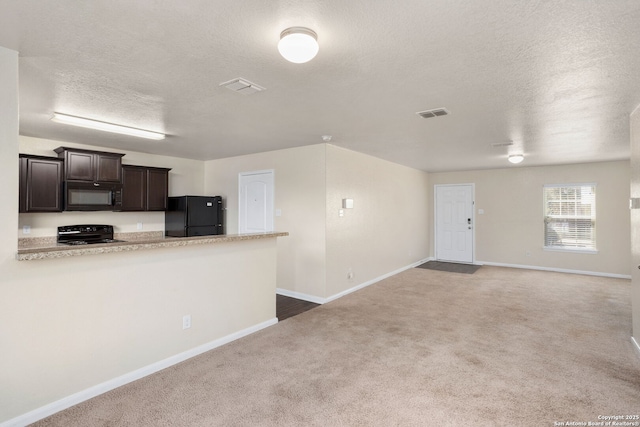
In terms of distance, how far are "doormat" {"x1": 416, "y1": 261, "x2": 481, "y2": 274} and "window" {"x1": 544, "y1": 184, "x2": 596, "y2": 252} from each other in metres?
1.62

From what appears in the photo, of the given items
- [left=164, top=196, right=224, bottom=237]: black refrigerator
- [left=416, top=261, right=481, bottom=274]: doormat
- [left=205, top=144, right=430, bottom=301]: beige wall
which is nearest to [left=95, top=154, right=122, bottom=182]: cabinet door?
[left=164, top=196, right=224, bottom=237]: black refrigerator

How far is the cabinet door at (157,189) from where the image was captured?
5320 millimetres

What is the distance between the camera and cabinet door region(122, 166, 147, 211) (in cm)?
500

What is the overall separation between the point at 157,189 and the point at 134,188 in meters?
0.37

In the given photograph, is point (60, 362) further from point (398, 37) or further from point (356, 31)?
point (398, 37)

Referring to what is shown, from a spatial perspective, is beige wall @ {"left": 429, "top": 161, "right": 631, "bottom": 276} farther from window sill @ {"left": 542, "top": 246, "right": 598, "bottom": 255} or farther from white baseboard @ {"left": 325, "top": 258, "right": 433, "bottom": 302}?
white baseboard @ {"left": 325, "top": 258, "right": 433, "bottom": 302}

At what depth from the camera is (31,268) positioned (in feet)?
6.77

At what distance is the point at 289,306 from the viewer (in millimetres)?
4492

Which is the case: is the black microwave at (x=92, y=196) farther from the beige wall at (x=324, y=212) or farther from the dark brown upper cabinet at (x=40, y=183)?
the beige wall at (x=324, y=212)

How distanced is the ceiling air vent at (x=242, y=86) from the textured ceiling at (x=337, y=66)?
0.23 ft

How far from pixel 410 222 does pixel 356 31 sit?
5.94m

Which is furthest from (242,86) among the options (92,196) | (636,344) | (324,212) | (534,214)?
(534,214)

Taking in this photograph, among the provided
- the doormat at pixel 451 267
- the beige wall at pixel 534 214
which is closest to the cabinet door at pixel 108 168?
the doormat at pixel 451 267

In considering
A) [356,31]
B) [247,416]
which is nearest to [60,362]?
[247,416]
